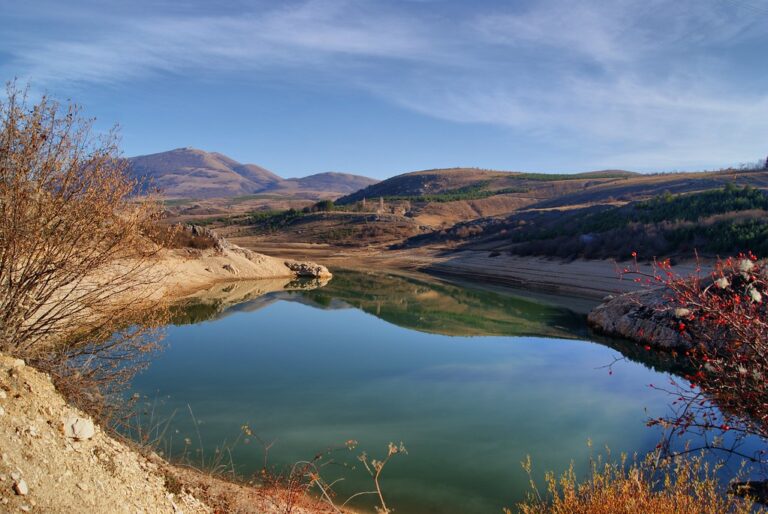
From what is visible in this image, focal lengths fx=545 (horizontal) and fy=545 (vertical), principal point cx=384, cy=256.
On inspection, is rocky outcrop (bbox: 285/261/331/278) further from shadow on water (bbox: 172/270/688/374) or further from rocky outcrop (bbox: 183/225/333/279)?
shadow on water (bbox: 172/270/688/374)

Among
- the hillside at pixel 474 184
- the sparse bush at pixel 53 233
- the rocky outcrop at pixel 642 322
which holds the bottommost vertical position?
the rocky outcrop at pixel 642 322

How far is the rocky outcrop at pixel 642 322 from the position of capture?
18828 mm

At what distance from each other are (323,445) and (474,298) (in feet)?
77.8

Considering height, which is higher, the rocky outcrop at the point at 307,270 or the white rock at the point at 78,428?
the white rock at the point at 78,428

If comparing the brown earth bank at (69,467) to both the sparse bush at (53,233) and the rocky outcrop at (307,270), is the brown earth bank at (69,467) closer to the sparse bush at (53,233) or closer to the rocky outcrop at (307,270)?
the sparse bush at (53,233)

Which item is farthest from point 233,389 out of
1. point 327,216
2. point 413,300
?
point 327,216

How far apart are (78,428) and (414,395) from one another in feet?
29.0

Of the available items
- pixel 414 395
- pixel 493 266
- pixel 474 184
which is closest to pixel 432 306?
pixel 414 395

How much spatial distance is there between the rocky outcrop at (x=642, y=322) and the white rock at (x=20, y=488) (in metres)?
17.1

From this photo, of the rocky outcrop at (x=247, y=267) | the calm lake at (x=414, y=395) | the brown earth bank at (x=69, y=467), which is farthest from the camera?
the rocky outcrop at (x=247, y=267)

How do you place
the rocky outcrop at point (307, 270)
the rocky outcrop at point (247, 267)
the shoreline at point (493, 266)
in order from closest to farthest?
the shoreline at point (493, 266), the rocky outcrop at point (247, 267), the rocky outcrop at point (307, 270)

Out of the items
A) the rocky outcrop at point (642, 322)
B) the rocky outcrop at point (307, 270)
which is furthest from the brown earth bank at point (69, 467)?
the rocky outcrop at point (307, 270)

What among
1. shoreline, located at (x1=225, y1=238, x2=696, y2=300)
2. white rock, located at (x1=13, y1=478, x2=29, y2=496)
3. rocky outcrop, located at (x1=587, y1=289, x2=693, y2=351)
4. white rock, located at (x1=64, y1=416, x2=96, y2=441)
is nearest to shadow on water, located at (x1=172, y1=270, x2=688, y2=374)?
rocky outcrop, located at (x1=587, y1=289, x2=693, y2=351)

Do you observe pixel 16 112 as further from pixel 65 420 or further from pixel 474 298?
pixel 474 298
